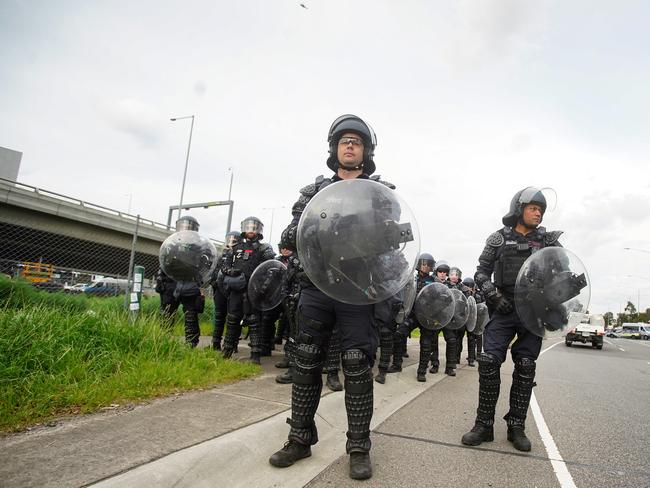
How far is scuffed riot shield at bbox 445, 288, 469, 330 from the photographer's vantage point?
269 inches

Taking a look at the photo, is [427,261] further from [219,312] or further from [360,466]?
[360,466]

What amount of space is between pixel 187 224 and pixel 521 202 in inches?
191

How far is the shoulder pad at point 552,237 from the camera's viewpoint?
138 inches

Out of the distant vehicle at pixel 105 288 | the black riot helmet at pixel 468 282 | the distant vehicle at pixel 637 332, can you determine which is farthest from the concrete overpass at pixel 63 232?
the distant vehicle at pixel 637 332

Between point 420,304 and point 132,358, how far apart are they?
156 inches

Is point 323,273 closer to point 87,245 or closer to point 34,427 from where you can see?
point 34,427

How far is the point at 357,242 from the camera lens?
2293 mm

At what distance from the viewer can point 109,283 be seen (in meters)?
11.0

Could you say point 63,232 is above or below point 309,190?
above

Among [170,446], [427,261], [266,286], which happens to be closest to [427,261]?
[427,261]

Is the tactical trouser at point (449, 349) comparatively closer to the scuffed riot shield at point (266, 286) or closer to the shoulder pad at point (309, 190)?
the scuffed riot shield at point (266, 286)

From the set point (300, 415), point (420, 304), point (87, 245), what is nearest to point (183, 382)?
point (300, 415)

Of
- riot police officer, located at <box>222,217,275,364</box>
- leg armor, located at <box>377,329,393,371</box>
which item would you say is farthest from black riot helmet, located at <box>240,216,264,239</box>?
leg armor, located at <box>377,329,393,371</box>

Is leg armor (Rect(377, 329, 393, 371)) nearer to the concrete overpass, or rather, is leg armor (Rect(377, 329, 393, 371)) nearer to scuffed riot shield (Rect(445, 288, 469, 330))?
scuffed riot shield (Rect(445, 288, 469, 330))
